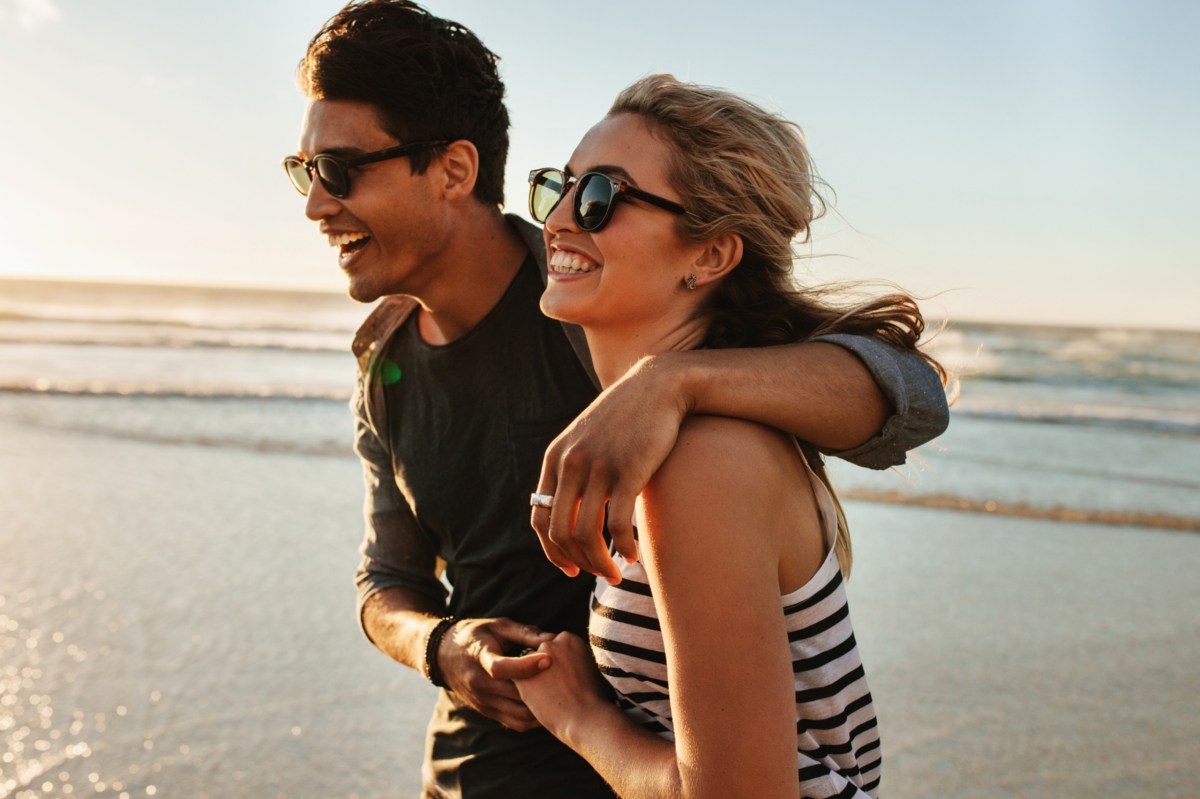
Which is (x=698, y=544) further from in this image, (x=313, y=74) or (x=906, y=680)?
(x=906, y=680)

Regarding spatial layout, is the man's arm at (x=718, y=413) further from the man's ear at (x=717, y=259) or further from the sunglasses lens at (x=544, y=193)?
the sunglasses lens at (x=544, y=193)

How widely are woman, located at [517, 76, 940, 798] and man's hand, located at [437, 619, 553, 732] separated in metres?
0.09

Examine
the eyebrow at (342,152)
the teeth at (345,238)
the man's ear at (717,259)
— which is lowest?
the teeth at (345,238)

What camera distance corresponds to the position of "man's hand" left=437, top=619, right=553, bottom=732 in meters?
1.93

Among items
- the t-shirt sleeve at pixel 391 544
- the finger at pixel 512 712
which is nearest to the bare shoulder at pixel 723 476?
the finger at pixel 512 712

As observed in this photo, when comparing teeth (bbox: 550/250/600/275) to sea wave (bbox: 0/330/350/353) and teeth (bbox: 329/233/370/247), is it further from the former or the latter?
sea wave (bbox: 0/330/350/353)

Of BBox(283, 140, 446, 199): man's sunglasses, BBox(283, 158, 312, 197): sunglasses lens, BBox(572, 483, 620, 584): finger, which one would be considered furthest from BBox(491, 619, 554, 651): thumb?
BBox(283, 158, 312, 197): sunglasses lens

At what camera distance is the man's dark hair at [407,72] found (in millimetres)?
2654

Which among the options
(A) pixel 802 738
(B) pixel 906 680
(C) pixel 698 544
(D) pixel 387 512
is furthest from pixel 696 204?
(B) pixel 906 680

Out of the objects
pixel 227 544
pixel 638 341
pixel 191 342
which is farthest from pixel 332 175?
pixel 191 342

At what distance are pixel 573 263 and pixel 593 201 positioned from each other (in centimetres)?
15

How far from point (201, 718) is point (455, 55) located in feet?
10.1

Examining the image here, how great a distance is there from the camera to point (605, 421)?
1.46 metres

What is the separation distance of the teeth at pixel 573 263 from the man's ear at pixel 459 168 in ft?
2.88
